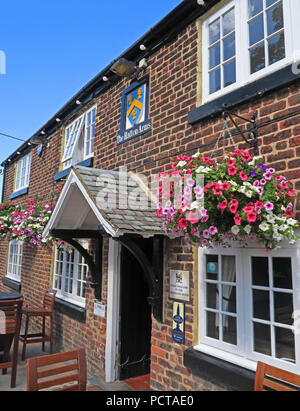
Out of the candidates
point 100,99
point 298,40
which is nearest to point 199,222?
point 298,40

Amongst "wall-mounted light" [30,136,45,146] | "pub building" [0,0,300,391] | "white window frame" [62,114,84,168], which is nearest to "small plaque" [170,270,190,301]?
"pub building" [0,0,300,391]

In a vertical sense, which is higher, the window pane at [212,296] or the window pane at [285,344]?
the window pane at [212,296]

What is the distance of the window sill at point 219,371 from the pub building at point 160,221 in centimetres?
1

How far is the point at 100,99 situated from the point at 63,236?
3.02 meters

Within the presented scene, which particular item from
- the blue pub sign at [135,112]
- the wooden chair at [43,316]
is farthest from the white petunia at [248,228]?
the wooden chair at [43,316]

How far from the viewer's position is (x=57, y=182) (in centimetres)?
789

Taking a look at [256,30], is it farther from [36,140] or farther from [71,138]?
[36,140]

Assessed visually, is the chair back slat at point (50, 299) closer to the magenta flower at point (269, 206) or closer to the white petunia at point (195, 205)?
the white petunia at point (195, 205)

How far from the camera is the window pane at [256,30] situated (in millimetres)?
3402

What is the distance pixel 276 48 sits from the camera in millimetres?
3232

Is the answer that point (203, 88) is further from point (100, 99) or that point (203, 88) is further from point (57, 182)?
point (57, 182)

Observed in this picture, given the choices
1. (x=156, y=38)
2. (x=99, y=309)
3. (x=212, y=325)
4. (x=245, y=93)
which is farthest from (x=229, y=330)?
(x=156, y=38)

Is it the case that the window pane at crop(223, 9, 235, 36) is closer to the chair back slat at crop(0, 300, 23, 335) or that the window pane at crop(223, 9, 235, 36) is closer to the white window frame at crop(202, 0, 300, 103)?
the white window frame at crop(202, 0, 300, 103)

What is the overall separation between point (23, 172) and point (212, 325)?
9430 millimetres
